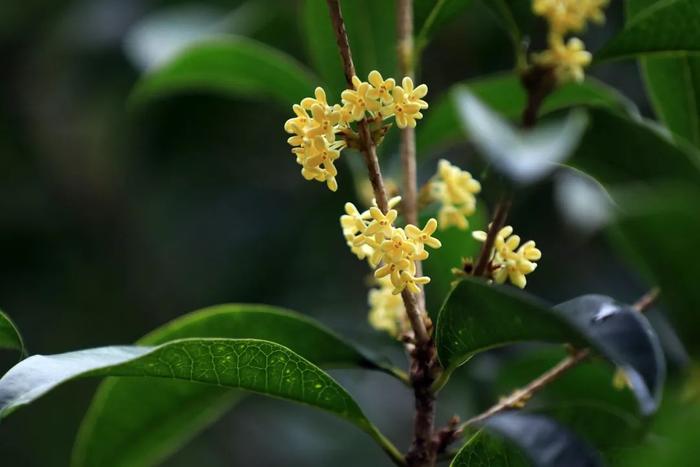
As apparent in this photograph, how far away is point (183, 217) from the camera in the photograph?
3.01 m

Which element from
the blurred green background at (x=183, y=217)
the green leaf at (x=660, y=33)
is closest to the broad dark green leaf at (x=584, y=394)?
the green leaf at (x=660, y=33)

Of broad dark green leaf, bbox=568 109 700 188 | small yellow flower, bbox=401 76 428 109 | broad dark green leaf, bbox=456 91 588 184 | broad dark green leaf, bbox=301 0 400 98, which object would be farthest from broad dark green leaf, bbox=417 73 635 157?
broad dark green leaf, bbox=456 91 588 184

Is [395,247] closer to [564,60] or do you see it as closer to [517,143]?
[517,143]

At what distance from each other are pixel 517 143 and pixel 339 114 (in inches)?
7.7

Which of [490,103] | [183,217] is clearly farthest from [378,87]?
[183,217]

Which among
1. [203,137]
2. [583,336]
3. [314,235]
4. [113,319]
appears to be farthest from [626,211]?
[113,319]

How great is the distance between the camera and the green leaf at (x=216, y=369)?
90cm

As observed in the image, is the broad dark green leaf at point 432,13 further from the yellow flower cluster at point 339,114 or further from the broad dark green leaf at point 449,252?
the broad dark green leaf at point 449,252

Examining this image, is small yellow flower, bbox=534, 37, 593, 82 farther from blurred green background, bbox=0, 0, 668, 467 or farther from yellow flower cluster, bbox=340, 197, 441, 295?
blurred green background, bbox=0, 0, 668, 467

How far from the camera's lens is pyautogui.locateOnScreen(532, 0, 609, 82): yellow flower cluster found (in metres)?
1.08

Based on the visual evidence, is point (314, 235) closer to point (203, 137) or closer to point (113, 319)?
point (203, 137)

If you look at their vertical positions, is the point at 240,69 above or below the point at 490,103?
above

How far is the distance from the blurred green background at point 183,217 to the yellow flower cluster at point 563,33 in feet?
4.02

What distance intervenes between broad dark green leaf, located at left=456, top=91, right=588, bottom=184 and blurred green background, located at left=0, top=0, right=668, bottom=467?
1.49 metres
